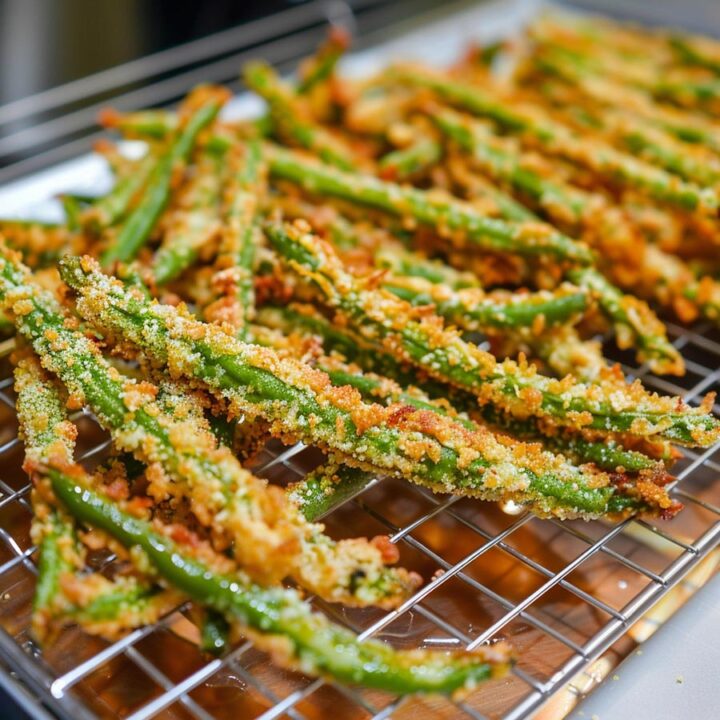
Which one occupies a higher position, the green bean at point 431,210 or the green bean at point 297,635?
the green bean at point 431,210

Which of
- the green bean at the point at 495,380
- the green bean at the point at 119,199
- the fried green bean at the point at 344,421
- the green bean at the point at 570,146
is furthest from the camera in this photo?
the green bean at the point at 570,146

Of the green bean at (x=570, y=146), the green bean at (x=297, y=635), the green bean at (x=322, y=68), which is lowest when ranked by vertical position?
the green bean at (x=297, y=635)

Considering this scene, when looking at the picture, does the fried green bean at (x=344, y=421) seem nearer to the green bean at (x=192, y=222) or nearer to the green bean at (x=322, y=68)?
the green bean at (x=192, y=222)

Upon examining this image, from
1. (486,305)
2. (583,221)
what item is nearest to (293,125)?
(583,221)

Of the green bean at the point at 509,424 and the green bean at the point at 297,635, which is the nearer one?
the green bean at the point at 297,635

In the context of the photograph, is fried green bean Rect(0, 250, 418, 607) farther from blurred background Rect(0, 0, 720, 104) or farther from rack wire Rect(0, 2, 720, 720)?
blurred background Rect(0, 0, 720, 104)

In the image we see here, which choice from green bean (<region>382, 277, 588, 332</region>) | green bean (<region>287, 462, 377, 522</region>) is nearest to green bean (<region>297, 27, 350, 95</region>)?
green bean (<region>382, 277, 588, 332</region>)

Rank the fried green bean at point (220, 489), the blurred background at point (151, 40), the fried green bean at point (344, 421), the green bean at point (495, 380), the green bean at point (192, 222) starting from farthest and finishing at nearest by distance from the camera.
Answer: the blurred background at point (151, 40) < the green bean at point (192, 222) < the green bean at point (495, 380) < the fried green bean at point (344, 421) < the fried green bean at point (220, 489)

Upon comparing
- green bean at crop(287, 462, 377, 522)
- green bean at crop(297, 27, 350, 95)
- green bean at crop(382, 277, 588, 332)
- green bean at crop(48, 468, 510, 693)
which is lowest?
green bean at crop(48, 468, 510, 693)

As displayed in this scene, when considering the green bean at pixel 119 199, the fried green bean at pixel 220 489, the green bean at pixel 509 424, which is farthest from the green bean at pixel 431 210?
the fried green bean at pixel 220 489
